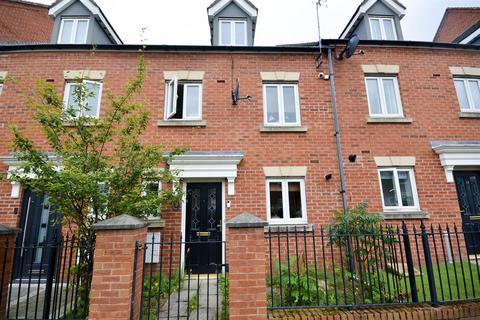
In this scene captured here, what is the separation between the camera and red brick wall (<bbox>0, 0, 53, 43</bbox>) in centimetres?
1148

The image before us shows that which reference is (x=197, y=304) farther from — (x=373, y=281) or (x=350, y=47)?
(x=350, y=47)

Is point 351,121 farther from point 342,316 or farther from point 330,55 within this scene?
Result: point 342,316

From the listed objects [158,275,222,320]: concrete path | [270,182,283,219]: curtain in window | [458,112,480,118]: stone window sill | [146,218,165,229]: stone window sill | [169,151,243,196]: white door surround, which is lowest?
[158,275,222,320]: concrete path

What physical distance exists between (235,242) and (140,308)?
63.6 inches

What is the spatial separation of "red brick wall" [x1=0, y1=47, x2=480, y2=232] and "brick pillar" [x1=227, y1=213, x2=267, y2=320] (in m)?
3.27

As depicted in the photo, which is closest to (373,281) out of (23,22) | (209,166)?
(209,166)

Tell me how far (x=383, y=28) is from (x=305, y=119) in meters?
4.83

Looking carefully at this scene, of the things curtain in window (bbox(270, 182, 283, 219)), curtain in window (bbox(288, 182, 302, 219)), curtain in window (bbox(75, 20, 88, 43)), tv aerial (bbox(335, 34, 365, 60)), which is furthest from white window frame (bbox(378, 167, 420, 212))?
curtain in window (bbox(75, 20, 88, 43))

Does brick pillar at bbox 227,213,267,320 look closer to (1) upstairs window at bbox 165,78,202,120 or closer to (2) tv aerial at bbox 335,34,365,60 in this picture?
(1) upstairs window at bbox 165,78,202,120

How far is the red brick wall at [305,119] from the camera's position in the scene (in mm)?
7074

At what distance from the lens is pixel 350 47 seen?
7.47 metres

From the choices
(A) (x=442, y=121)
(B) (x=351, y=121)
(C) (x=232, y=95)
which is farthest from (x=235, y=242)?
(A) (x=442, y=121)

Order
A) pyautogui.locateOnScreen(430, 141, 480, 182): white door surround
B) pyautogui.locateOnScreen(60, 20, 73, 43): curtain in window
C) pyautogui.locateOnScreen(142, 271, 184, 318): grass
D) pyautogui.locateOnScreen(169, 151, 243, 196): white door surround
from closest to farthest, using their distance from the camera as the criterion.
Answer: pyautogui.locateOnScreen(142, 271, 184, 318): grass → pyautogui.locateOnScreen(169, 151, 243, 196): white door surround → pyautogui.locateOnScreen(430, 141, 480, 182): white door surround → pyautogui.locateOnScreen(60, 20, 73, 43): curtain in window

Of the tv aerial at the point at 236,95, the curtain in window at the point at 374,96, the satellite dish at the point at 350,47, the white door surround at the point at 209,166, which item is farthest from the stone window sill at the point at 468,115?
the white door surround at the point at 209,166
